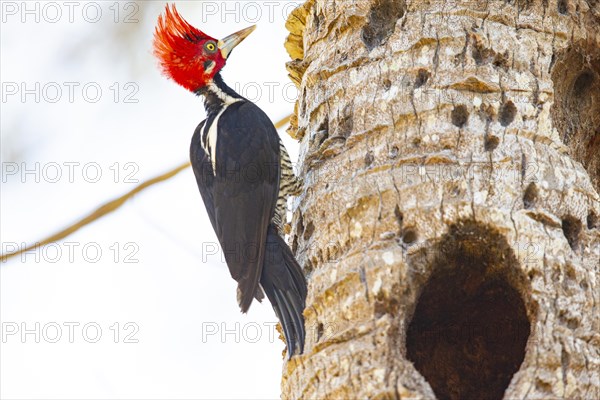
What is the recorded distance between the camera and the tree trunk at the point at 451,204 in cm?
282

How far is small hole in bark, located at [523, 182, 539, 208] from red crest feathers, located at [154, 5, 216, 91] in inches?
85.4

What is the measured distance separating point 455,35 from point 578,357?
4.18ft

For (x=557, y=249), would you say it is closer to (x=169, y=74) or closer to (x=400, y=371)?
(x=400, y=371)

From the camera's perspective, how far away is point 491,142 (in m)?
3.19

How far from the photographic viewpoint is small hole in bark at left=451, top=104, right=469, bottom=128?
10.7 ft

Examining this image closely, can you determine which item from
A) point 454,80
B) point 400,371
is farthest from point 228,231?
point 400,371

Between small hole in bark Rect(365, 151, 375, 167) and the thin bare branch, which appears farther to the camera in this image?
the thin bare branch

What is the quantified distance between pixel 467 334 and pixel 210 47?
7.01 feet

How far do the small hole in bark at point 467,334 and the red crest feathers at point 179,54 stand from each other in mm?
1963

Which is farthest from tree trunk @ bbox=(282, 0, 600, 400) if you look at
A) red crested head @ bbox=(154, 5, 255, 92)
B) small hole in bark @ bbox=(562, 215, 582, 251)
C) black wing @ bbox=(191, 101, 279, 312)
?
red crested head @ bbox=(154, 5, 255, 92)

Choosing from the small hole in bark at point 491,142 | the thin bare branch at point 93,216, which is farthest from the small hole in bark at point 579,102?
the thin bare branch at point 93,216

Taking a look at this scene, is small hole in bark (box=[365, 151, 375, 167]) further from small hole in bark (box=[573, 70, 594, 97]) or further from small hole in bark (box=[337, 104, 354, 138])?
small hole in bark (box=[573, 70, 594, 97])

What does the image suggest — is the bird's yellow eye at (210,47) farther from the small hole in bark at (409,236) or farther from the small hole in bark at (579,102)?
the small hole in bark at (409,236)

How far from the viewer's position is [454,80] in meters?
3.33
